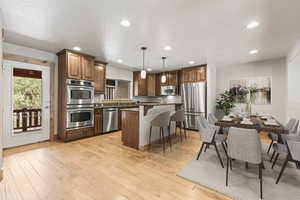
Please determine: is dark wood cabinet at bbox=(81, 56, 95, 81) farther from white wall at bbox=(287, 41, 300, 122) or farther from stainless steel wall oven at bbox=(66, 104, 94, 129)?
white wall at bbox=(287, 41, 300, 122)

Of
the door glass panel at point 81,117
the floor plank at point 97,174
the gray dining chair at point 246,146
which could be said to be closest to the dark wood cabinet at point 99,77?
the door glass panel at point 81,117

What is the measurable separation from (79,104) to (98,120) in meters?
0.88

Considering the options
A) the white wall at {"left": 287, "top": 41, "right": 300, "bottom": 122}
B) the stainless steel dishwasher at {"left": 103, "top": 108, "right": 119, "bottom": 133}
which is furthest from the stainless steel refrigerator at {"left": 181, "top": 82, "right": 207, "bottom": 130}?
the stainless steel dishwasher at {"left": 103, "top": 108, "right": 119, "bottom": 133}

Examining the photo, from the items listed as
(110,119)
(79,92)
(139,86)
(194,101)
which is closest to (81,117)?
(79,92)

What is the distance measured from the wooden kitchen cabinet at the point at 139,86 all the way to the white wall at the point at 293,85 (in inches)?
198

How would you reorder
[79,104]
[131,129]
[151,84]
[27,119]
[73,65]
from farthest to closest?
1. [151,84]
2. [79,104]
3. [73,65]
4. [27,119]
5. [131,129]

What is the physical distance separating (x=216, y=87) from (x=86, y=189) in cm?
551

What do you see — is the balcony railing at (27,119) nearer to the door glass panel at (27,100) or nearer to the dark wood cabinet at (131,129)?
the door glass panel at (27,100)

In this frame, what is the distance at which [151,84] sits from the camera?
263 inches

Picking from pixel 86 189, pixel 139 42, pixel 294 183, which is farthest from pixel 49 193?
pixel 294 183

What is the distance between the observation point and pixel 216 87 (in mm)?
5539

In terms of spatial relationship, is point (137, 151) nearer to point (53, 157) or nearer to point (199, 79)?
point (53, 157)

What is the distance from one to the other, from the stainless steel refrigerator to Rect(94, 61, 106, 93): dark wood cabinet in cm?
323

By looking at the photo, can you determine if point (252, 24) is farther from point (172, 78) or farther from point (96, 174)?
point (172, 78)
